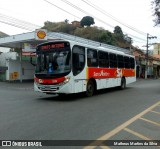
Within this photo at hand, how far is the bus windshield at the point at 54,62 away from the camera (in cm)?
1327

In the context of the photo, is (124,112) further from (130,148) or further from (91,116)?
(130,148)

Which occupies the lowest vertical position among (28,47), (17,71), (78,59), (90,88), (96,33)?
(90,88)

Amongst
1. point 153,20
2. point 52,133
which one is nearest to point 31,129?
point 52,133

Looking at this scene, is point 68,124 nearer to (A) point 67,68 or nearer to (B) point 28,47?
(A) point 67,68

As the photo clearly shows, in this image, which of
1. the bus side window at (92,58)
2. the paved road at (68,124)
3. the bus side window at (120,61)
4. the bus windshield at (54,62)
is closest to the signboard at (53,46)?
the bus windshield at (54,62)

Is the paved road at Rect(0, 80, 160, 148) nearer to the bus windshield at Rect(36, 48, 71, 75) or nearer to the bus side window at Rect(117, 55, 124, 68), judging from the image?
the bus windshield at Rect(36, 48, 71, 75)

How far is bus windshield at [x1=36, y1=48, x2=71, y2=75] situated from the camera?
1327cm

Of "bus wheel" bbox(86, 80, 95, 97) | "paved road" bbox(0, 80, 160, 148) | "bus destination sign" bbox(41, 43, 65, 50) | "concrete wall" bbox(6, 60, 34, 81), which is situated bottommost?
"paved road" bbox(0, 80, 160, 148)

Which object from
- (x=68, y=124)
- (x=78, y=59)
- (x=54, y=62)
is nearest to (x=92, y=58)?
(x=78, y=59)

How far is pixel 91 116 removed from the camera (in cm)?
898

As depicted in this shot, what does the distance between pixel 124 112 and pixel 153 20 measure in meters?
14.9

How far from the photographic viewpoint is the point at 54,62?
44.2ft

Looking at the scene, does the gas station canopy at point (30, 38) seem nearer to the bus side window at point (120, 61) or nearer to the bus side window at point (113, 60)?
the bus side window at point (120, 61)

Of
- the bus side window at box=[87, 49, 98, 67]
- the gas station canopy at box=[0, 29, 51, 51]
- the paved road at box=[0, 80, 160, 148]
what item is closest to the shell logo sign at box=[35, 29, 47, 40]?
the gas station canopy at box=[0, 29, 51, 51]
